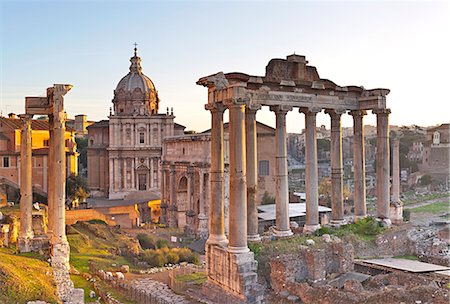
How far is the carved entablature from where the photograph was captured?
47.7ft

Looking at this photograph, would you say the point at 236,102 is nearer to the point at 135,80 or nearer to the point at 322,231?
the point at 322,231

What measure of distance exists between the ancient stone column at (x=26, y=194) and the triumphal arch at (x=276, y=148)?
24.7 ft

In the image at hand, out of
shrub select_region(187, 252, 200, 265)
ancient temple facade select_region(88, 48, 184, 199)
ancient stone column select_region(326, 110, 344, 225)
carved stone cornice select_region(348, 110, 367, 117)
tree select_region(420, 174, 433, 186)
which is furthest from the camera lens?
tree select_region(420, 174, 433, 186)

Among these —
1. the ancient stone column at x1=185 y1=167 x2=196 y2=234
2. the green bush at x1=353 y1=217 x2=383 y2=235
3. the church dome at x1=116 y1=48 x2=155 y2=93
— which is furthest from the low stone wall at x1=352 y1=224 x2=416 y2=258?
the church dome at x1=116 y1=48 x2=155 y2=93

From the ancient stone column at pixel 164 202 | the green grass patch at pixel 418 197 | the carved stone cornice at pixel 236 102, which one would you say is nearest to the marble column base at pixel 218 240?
the carved stone cornice at pixel 236 102

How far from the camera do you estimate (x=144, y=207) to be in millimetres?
41812

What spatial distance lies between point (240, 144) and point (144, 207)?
2921 cm

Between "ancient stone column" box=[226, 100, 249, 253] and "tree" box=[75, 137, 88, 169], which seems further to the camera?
"tree" box=[75, 137, 88, 169]

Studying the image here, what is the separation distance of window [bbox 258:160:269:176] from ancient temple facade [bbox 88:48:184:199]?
9094 millimetres

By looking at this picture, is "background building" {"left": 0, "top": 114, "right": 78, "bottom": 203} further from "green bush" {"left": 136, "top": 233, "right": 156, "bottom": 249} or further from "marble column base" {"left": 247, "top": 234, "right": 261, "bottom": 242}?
"marble column base" {"left": 247, "top": 234, "right": 261, "bottom": 242}

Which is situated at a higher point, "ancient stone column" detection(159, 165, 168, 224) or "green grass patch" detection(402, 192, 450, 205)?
"ancient stone column" detection(159, 165, 168, 224)

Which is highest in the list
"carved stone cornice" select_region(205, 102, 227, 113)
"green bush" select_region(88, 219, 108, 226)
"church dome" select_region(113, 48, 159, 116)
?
"church dome" select_region(113, 48, 159, 116)

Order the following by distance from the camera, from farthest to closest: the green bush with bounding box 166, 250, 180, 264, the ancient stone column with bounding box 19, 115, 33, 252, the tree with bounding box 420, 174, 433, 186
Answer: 1. the tree with bounding box 420, 174, 433, 186
2. the green bush with bounding box 166, 250, 180, 264
3. the ancient stone column with bounding box 19, 115, 33, 252

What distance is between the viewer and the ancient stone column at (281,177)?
55.0ft
